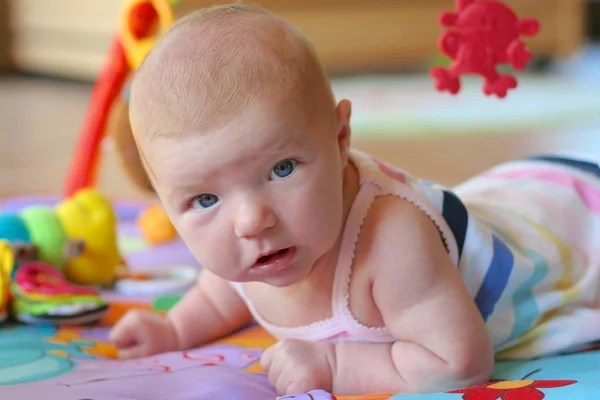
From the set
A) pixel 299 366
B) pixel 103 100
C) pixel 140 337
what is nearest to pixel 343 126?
pixel 299 366

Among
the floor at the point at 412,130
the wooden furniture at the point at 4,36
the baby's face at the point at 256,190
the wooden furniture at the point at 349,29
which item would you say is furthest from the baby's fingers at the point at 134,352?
the wooden furniture at the point at 4,36

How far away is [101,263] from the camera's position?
3.57 feet

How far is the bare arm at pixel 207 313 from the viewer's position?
0.89m

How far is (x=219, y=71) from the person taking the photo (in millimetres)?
643

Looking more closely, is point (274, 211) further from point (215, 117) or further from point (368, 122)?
point (368, 122)

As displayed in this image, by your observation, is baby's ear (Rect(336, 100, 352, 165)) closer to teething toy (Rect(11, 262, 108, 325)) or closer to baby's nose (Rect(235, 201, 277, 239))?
baby's nose (Rect(235, 201, 277, 239))

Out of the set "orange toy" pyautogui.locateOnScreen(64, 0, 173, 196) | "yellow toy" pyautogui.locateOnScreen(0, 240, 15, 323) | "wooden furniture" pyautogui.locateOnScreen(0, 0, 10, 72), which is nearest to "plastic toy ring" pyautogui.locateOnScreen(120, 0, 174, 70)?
"orange toy" pyautogui.locateOnScreen(64, 0, 173, 196)

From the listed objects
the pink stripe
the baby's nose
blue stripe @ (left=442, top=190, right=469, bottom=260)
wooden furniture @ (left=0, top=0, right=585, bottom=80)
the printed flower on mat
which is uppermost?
the baby's nose

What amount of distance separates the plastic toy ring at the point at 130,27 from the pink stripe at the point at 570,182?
0.48 meters

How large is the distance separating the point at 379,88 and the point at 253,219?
8.56ft

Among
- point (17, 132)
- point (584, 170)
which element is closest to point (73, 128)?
point (17, 132)

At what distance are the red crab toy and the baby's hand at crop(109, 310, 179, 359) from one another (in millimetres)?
369

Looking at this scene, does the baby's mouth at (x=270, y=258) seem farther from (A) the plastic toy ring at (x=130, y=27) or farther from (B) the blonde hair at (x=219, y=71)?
(A) the plastic toy ring at (x=130, y=27)

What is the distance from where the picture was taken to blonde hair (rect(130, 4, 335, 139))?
642 mm
